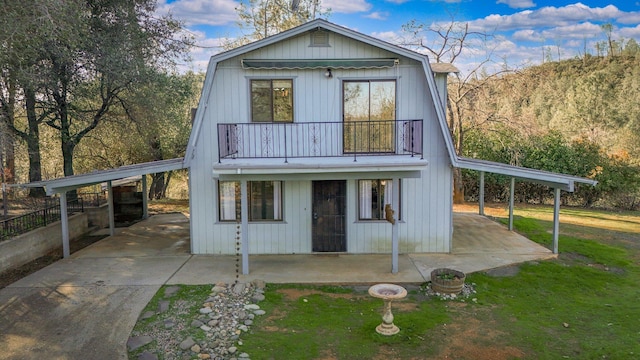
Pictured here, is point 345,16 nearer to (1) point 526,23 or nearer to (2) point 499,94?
(2) point 499,94

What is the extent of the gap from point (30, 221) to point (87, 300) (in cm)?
505

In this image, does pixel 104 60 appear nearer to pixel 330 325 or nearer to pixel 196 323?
pixel 196 323

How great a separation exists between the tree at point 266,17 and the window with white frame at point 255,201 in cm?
1690

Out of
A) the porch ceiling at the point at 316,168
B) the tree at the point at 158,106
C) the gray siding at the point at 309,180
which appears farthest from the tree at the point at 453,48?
the porch ceiling at the point at 316,168

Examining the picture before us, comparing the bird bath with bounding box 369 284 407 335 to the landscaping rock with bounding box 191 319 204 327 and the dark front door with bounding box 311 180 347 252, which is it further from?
the dark front door with bounding box 311 180 347 252

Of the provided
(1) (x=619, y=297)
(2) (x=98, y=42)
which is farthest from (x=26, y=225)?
(1) (x=619, y=297)

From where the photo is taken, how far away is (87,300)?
27.0 ft

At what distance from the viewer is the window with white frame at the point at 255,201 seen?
11.4m

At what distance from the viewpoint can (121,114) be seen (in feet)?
55.4

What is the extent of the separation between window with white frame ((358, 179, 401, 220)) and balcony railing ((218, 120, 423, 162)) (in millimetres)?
879

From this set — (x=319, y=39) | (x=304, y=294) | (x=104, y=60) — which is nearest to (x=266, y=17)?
(x=104, y=60)

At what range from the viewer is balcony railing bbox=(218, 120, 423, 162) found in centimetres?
1089

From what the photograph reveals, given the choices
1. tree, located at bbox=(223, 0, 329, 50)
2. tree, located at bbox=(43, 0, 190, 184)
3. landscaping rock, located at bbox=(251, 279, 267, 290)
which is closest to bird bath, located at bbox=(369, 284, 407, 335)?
landscaping rock, located at bbox=(251, 279, 267, 290)

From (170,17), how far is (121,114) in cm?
429
